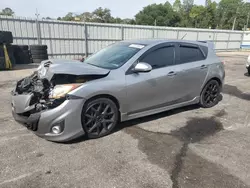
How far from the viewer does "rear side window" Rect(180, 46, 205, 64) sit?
14.4 feet

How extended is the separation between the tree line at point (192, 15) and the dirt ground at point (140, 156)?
212ft

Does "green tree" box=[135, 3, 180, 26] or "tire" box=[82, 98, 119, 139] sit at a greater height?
"green tree" box=[135, 3, 180, 26]

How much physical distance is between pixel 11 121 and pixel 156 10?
8525 centimetres

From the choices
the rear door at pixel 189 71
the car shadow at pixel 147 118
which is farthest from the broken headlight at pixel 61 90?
the rear door at pixel 189 71

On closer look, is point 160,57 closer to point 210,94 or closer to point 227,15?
point 210,94

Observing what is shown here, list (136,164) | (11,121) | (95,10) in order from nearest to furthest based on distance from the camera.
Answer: (136,164) → (11,121) → (95,10)

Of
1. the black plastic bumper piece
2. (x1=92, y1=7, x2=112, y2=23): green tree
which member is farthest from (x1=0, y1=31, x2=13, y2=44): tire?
(x1=92, y1=7, x2=112, y2=23): green tree

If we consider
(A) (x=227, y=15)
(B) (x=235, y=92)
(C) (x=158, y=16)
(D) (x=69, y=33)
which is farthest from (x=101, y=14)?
(B) (x=235, y=92)

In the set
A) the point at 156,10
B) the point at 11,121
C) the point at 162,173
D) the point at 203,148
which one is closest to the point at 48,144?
the point at 11,121

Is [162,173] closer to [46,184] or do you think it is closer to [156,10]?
[46,184]

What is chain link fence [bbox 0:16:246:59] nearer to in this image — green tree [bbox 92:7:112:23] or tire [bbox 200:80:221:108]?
tire [bbox 200:80:221:108]

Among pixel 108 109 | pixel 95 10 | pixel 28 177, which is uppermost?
pixel 95 10

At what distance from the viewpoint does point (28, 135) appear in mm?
3504

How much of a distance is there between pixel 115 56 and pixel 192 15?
7851 cm
